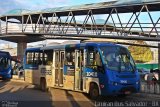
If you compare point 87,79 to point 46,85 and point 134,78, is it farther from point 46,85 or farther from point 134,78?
point 46,85

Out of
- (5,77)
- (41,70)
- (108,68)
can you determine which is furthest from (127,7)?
(108,68)

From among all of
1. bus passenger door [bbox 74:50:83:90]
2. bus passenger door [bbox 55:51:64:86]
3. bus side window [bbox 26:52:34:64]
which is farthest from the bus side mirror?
bus side window [bbox 26:52:34:64]

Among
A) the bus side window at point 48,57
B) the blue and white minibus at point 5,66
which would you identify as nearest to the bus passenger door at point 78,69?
the bus side window at point 48,57

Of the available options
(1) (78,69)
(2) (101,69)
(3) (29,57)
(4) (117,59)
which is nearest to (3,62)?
(3) (29,57)

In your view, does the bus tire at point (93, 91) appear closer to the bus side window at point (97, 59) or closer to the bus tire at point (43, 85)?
the bus side window at point (97, 59)

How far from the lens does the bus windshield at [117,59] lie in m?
17.5

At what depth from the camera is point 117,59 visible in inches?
698

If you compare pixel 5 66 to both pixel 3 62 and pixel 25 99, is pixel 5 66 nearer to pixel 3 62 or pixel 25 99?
pixel 3 62

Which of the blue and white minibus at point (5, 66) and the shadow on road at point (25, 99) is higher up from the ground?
the blue and white minibus at point (5, 66)

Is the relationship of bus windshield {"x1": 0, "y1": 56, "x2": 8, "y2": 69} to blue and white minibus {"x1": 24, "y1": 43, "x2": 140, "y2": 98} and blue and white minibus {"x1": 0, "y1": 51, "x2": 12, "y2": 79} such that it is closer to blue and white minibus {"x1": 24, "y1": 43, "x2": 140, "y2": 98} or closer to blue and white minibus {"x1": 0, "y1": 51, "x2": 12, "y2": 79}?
blue and white minibus {"x1": 0, "y1": 51, "x2": 12, "y2": 79}

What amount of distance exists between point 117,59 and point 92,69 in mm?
1392

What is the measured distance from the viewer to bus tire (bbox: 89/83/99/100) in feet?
58.2

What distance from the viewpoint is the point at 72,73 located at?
20094mm

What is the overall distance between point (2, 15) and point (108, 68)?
141ft
